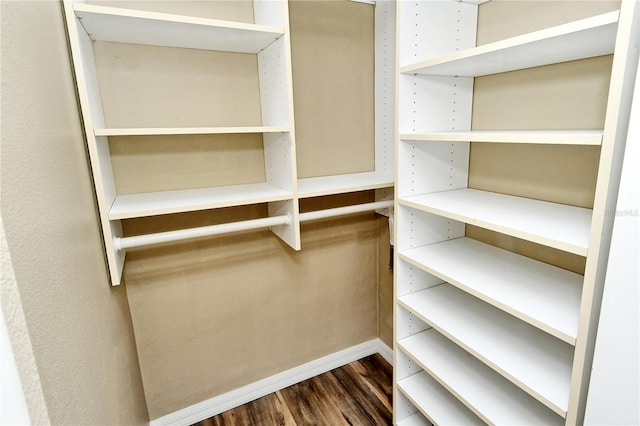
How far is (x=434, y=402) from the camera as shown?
1.53m

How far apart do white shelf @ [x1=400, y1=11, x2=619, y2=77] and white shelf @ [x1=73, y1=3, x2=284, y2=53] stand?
1.97ft

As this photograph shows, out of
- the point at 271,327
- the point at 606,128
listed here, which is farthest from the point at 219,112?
the point at 606,128

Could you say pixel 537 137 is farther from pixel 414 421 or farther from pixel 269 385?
pixel 269 385

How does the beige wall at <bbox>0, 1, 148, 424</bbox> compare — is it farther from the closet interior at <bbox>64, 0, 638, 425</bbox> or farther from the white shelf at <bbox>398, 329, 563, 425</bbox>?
the white shelf at <bbox>398, 329, 563, 425</bbox>

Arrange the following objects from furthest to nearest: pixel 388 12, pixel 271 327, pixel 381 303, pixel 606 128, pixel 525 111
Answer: pixel 381 303 < pixel 271 327 < pixel 388 12 < pixel 525 111 < pixel 606 128

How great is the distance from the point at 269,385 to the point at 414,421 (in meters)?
0.81

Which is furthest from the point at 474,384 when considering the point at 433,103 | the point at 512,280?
the point at 433,103

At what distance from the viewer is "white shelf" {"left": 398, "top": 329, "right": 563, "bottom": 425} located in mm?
1181

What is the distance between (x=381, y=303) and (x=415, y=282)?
2.29ft

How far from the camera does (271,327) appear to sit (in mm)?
1943

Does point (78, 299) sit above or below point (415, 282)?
above

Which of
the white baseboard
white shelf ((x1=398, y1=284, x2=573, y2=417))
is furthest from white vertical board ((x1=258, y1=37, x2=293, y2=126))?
the white baseboard

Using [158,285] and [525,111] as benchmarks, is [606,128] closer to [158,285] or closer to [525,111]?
[525,111]

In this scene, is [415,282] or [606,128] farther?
[415,282]
